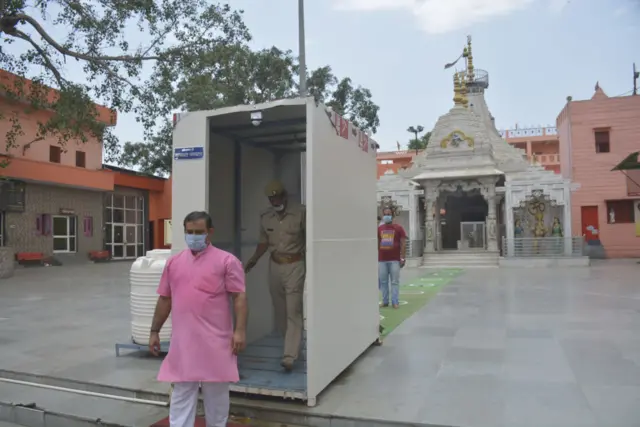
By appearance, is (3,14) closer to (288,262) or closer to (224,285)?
(288,262)

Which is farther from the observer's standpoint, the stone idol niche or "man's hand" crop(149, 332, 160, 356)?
the stone idol niche

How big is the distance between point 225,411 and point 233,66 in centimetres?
1245

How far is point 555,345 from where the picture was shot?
19.6 ft

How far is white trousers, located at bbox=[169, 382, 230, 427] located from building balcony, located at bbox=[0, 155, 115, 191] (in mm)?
19232

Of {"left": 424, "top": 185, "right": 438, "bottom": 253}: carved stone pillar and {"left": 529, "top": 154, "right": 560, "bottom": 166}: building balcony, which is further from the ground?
{"left": 529, "top": 154, "right": 560, "bottom": 166}: building balcony

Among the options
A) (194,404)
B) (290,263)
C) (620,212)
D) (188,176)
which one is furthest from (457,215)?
(194,404)

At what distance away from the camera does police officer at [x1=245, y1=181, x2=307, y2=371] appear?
4.72 meters

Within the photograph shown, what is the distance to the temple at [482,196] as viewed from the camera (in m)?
19.7

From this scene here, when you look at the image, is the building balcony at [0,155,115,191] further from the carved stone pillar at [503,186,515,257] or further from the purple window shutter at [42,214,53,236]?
the carved stone pillar at [503,186,515,257]

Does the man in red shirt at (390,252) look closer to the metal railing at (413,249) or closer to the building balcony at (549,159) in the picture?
the metal railing at (413,249)

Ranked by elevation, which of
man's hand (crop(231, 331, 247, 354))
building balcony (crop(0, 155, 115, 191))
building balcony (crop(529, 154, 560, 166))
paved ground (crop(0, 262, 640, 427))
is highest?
building balcony (crop(529, 154, 560, 166))

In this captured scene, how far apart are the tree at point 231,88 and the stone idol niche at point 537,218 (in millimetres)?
7954

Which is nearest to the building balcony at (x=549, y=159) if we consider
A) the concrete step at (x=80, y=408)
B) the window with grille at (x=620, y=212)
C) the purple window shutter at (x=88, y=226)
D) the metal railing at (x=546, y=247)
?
the window with grille at (x=620, y=212)

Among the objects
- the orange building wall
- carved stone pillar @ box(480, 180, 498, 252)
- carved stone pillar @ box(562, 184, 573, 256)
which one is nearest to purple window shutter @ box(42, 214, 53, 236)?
the orange building wall
